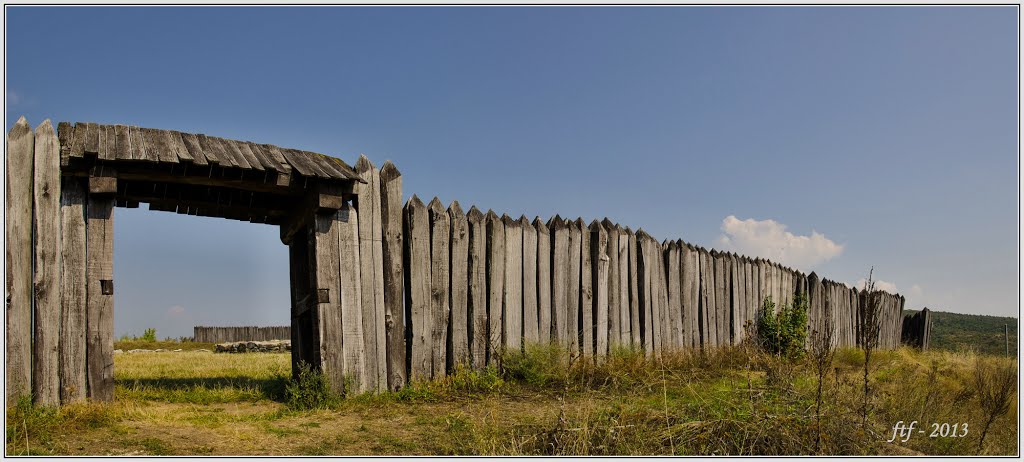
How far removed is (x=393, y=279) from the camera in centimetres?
849

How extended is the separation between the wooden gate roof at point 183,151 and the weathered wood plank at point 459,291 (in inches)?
57.6

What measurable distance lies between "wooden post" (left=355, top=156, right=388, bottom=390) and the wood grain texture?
0.06m

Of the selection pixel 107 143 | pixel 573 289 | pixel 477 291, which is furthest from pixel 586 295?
pixel 107 143

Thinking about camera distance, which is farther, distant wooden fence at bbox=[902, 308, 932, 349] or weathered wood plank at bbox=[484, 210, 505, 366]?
distant wooden fence at bbox=[902, 308, 932, 349]

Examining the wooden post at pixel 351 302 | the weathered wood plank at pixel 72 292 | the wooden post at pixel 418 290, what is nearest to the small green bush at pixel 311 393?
the wooden post at pixel 351 302

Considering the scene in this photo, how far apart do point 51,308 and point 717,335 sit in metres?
10.2

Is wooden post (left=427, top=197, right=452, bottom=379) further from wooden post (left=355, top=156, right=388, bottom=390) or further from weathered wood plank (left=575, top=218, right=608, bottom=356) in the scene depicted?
weathered wood plank (left=575, top=218, right=608, bottom=356)

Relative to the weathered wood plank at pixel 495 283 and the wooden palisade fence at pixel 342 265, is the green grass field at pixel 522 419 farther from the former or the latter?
the wooden palisade fence at pixel 342 265

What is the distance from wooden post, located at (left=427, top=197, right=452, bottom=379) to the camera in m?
8.71

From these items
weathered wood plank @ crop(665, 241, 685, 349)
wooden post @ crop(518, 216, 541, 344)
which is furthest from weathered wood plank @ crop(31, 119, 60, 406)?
weathered wood plank @ crop(665, 241, 685, 349)

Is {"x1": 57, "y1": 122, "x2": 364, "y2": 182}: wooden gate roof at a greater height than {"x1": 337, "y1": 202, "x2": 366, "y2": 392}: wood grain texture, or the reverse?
{"x1": 57, "y1": 122, "x2": 364, "y2": 182}: wooden gate roof

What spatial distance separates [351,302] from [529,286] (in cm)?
251

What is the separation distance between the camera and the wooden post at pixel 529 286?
954 centimetres

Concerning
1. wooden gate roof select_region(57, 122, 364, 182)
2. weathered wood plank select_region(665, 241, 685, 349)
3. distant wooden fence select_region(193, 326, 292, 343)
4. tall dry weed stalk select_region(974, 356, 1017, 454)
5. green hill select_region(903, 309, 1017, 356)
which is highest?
wooden gate roof select_region(57, 122, 364, 182)
